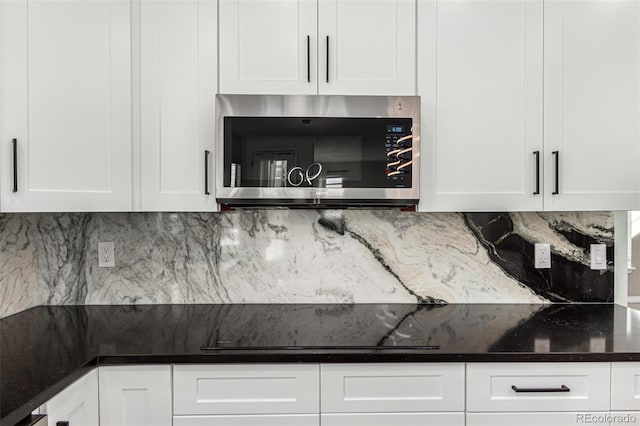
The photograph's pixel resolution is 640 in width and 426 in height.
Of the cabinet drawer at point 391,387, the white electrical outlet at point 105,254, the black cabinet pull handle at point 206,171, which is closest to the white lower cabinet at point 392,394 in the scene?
the cabinet drawer at point 391,387

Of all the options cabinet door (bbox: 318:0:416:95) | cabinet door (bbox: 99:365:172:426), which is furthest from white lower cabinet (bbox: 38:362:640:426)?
cabinet door (bbox: 318:0:416:95)

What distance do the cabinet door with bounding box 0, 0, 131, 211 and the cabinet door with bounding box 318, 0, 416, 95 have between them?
2.46 feet

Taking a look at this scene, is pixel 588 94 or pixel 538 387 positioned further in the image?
pixel 588 94

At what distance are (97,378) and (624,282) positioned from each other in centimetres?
218

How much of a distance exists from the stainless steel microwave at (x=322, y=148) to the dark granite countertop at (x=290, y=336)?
48 cm

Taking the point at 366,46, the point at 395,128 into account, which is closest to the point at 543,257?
the point at 395,128

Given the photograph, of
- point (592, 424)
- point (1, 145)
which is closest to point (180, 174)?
A: point (1, 145)

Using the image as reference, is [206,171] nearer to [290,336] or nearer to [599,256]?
[290,336]

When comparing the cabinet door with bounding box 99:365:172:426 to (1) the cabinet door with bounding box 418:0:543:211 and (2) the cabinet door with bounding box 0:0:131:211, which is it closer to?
(2) the cabinet door with bounding box 0:0:131:211

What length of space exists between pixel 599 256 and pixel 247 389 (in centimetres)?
167

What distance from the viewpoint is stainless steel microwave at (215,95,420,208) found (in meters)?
1.62

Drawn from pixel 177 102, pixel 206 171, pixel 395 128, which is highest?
pixel 177 102

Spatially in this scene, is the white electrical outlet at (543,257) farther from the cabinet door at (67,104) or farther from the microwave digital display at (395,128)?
the cabinet door at (67,104)

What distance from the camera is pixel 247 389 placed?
1364 millimetres
